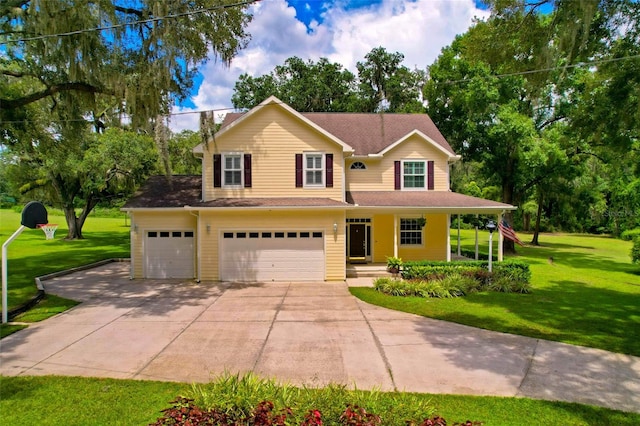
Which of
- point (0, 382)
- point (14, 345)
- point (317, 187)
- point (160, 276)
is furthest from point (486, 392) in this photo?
point (160, 276)

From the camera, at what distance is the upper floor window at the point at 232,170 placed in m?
15.0

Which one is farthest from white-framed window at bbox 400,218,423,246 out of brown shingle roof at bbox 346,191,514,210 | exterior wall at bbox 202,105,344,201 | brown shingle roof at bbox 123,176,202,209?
brown shingle roof at bbox 123,176,202,209

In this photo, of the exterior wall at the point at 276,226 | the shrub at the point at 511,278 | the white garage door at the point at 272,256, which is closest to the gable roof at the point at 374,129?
the exterior wall at the point at 276,226

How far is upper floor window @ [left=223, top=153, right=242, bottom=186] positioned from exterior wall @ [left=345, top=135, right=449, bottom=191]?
5.29 metres

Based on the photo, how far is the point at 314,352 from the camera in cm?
719

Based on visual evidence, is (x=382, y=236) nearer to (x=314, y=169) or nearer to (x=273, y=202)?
(x=314, y=169)

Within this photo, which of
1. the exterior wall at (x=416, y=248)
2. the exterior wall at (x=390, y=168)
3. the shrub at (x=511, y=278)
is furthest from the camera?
the exterior wall at (x=416, y=248)

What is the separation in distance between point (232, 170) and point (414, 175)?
846cm

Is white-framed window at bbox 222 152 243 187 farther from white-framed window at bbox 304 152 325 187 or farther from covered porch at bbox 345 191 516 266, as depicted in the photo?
covered porch at bbox 345 191 516 266

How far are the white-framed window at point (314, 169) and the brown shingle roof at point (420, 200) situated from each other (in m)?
1.84

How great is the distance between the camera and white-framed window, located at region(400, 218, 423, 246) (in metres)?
18.0

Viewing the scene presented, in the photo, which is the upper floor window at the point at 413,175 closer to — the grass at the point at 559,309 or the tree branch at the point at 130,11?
the grass at the point at 559,309

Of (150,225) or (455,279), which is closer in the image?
(455,279)

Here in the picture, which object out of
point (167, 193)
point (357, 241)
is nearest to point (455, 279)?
point (357, 241)
